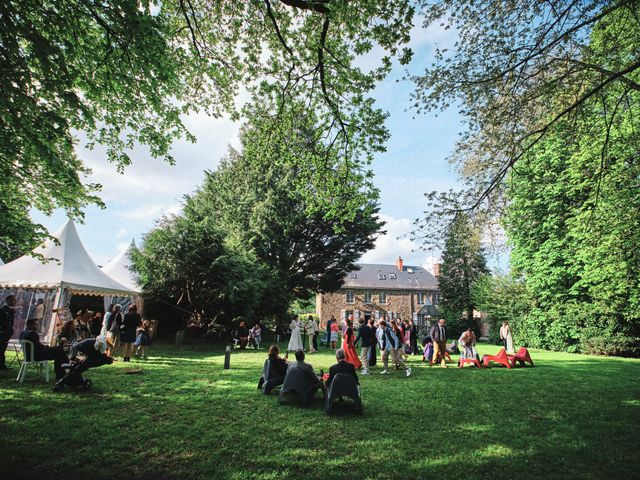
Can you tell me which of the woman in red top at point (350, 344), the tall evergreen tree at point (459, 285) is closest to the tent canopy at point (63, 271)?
the woman in red top at point (350, 344)

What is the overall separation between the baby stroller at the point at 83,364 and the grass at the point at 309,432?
22cm

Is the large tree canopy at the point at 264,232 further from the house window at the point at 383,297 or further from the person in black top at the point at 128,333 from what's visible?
the house window at the point at 383,297

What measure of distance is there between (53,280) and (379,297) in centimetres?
4139

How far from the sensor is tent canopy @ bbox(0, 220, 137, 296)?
44.4 ft

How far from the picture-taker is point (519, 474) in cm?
427

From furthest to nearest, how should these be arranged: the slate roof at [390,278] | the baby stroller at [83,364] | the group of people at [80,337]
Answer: the slate roof at [390,278]
the group of people at [80,337]
the baby stroller at [83,364]

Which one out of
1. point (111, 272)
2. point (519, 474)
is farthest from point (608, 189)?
point (111, 272)

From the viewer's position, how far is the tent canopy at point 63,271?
13.5 metres

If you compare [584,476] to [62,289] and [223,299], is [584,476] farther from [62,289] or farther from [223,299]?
[223,299]

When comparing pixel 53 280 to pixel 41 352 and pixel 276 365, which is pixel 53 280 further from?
pixel 276 365

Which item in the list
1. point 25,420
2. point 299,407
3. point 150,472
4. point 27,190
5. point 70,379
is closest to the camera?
point 150,472

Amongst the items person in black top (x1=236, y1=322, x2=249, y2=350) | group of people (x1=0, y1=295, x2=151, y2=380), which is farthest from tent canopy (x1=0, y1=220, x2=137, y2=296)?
person in black top (x1=236, y1=322, x2=249, y2=350)

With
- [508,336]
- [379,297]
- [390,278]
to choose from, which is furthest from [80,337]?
[390,278]

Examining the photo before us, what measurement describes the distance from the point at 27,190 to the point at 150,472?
9.74 metres
